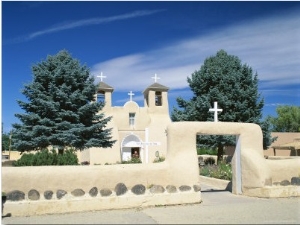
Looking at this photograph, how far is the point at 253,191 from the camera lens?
11.8 meters

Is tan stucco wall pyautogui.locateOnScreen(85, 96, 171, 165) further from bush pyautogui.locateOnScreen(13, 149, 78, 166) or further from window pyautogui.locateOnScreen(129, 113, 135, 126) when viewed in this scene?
bush pyautogui.locateOnScreen(13, 149, 78, 166)

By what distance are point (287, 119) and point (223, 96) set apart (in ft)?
107

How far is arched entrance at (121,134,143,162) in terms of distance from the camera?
101 feet

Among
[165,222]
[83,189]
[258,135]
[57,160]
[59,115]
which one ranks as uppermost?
[59,115]

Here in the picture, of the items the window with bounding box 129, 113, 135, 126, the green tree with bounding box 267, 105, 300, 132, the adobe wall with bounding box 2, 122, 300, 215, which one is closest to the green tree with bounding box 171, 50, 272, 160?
the window with bounding box 129, 113, 135, 126

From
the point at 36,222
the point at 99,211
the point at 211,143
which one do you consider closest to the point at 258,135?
the point at 99,211

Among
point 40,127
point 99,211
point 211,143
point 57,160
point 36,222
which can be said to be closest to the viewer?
point 36,222

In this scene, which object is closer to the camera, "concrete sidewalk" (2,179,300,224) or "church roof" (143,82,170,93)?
"concrete sidewalk" (2,179,300,224)

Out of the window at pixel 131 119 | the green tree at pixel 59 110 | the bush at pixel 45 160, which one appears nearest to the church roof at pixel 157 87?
the window at pixel 131 119

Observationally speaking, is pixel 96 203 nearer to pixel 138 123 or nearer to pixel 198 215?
pixel 198 215

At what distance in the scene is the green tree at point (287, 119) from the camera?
5056cm

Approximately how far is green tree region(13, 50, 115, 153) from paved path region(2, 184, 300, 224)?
952 cm

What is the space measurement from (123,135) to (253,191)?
65.7ft

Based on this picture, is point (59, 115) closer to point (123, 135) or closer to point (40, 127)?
point (40, 127)
